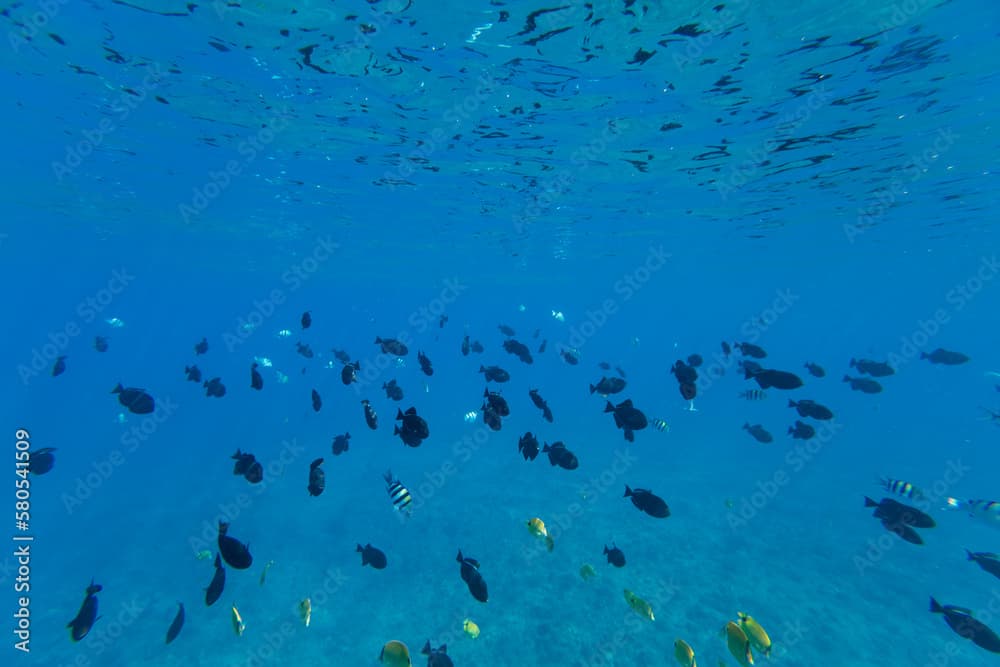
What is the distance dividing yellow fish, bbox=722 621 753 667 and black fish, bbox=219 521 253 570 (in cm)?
545

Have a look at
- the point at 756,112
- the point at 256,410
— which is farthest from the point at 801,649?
the point at 256,410

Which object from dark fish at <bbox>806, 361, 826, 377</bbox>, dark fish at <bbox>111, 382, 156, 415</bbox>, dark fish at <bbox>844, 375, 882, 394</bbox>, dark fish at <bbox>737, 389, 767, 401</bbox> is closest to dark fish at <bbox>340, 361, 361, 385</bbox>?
dark fish at <bbox>111, 382, 156, 415</bbox>

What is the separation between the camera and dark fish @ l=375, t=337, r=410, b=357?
10.3 meters

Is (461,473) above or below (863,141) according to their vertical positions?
below

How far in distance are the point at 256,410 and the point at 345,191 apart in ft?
129

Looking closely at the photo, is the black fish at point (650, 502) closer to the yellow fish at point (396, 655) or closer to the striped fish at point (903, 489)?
the yellow fish at point (396, 655)

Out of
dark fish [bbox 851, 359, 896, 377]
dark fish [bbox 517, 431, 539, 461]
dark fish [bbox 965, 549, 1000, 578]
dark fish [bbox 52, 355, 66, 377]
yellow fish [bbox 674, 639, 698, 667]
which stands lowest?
dark fish [bbox 851, 359, 896, 377]

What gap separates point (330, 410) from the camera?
53781 mm

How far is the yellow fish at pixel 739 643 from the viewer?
215 inches

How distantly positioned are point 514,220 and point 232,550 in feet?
88.9

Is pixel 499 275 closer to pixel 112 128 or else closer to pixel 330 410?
pixel 330 410

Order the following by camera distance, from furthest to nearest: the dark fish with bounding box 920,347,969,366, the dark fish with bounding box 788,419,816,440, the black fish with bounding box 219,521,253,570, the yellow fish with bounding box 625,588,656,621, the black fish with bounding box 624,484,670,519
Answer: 1. the dark fish with bounding box 920,347,969,366
2. the dark fish with bounding box 788,419,816,440
3. the yellow fish with bounding box 625,588,656,621
4. the black fish with bounding box 624,484,670,519
5. the black fish with bounding box 219,521,253,570

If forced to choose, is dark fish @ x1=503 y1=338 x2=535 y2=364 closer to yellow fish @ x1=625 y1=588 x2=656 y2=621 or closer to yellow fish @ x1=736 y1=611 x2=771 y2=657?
yellow fish @ x1=625 y1=588 x2=656 y2=621

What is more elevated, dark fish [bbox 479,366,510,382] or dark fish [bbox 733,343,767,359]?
dark fish [bbox 479,366,510,382]
